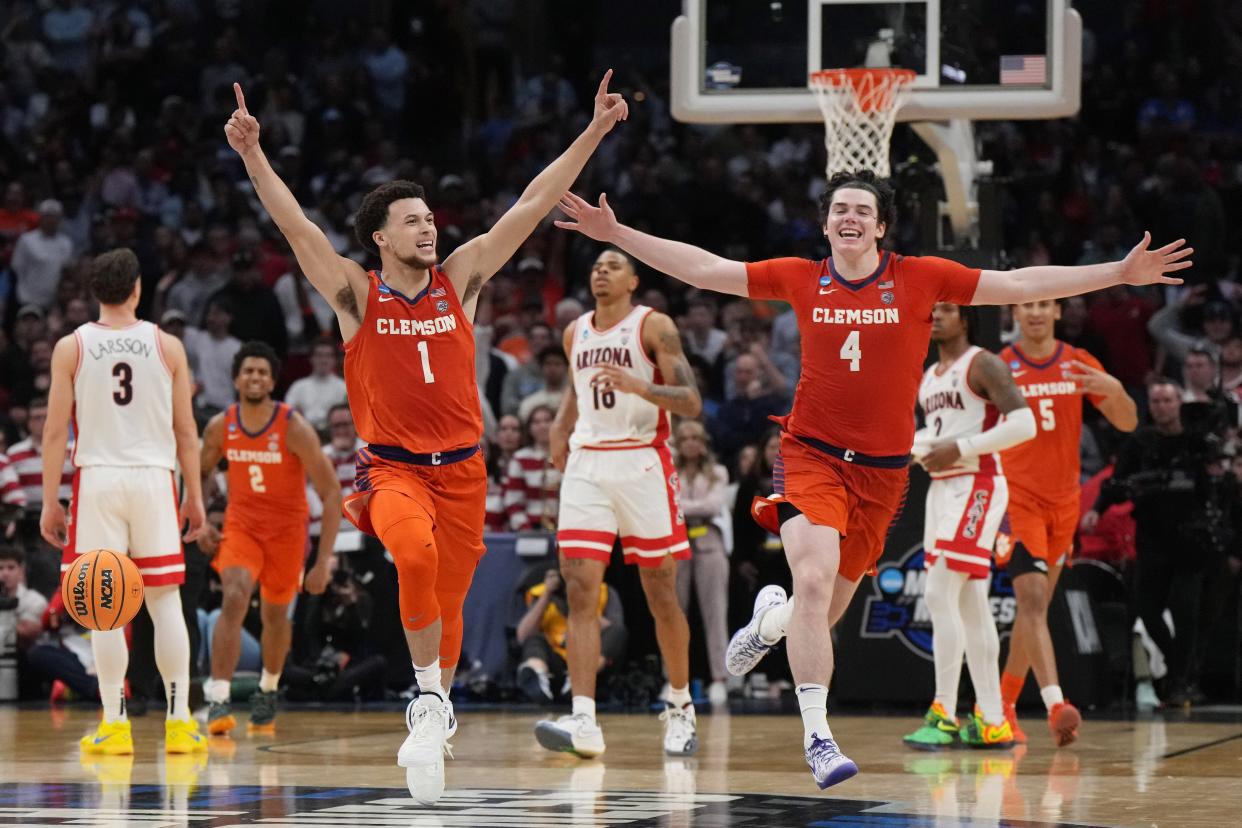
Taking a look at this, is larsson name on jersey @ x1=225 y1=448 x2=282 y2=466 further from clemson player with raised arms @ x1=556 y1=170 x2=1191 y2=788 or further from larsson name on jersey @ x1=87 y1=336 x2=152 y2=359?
clemson player with raised arms @ x1=556 y1=170 x2=1191 y2=788

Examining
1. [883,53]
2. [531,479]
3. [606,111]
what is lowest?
[531,479]

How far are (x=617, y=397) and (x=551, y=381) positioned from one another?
503 cm

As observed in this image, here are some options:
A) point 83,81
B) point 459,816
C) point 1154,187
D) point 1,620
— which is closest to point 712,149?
point 1154,187

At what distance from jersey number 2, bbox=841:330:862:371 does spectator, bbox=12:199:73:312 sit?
42.1 ft

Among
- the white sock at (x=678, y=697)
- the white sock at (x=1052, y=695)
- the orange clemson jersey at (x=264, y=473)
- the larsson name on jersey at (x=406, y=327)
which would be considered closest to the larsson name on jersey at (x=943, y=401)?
the white sock at (x=1052, y=695)

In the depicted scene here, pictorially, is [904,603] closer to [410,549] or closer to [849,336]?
[849,336]

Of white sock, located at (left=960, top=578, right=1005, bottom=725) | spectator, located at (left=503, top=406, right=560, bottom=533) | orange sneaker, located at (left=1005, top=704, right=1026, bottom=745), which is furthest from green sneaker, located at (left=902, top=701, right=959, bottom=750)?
spectator, located at (left=503, top=406, right=560, bottom=533)

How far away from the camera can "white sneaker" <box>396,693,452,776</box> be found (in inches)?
302

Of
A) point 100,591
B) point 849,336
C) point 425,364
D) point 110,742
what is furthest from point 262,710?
point 849,336

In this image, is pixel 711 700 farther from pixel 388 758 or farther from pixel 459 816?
pixel 459 816

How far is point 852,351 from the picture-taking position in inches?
312

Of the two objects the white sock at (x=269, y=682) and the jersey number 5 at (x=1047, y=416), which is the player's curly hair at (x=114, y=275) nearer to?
the white sock at (x=269, y=682)

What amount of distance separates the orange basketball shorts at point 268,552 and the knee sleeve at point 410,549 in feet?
13.3

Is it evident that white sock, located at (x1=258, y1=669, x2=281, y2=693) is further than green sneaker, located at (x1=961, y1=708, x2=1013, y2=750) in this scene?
Yes
